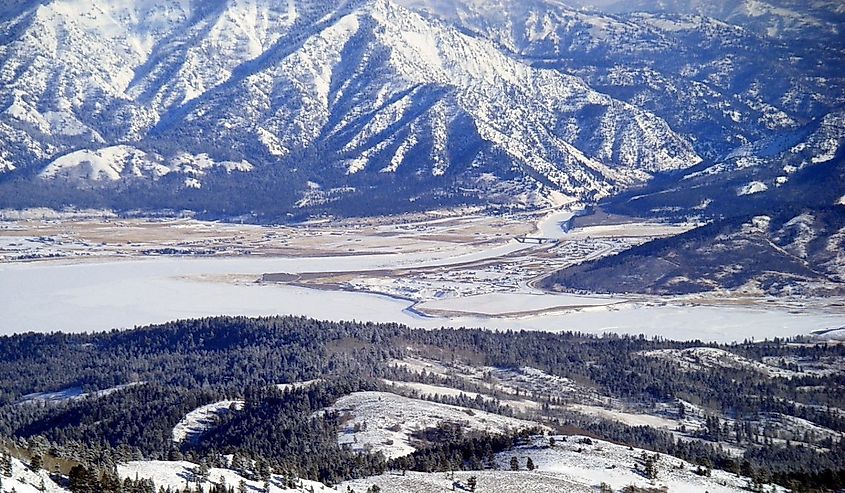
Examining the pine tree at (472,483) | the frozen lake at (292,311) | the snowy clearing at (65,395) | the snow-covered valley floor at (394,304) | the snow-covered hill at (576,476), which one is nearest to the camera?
the pine tree at (472,483)

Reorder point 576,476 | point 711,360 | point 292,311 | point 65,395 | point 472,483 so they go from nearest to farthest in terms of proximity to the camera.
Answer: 1. point 472,483
2. point 576,476
3. point 65,395
4. point 711,360
5. point 292,311

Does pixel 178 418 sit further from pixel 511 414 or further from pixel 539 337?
pixel 539 337

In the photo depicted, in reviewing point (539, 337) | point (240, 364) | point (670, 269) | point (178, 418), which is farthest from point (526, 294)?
point (178, 418)

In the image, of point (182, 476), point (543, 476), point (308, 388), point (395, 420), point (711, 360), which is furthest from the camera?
point (711, 360)

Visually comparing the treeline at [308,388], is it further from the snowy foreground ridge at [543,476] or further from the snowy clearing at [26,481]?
the snowy clearing at [26,481]

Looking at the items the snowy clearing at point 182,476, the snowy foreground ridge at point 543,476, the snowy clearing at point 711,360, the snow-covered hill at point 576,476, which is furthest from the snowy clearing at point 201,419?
the snowy clearing at point 711,360

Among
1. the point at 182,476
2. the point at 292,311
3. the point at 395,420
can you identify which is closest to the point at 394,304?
the point at 292,311

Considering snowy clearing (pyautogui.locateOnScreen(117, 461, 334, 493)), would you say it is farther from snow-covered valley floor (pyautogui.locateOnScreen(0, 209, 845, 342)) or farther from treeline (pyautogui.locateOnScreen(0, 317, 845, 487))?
snow-covered valley floor (pyautogui.locateOnScreen(0, 209, 845, 342))

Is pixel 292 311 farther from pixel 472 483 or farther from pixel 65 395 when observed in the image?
pixel 472 483
